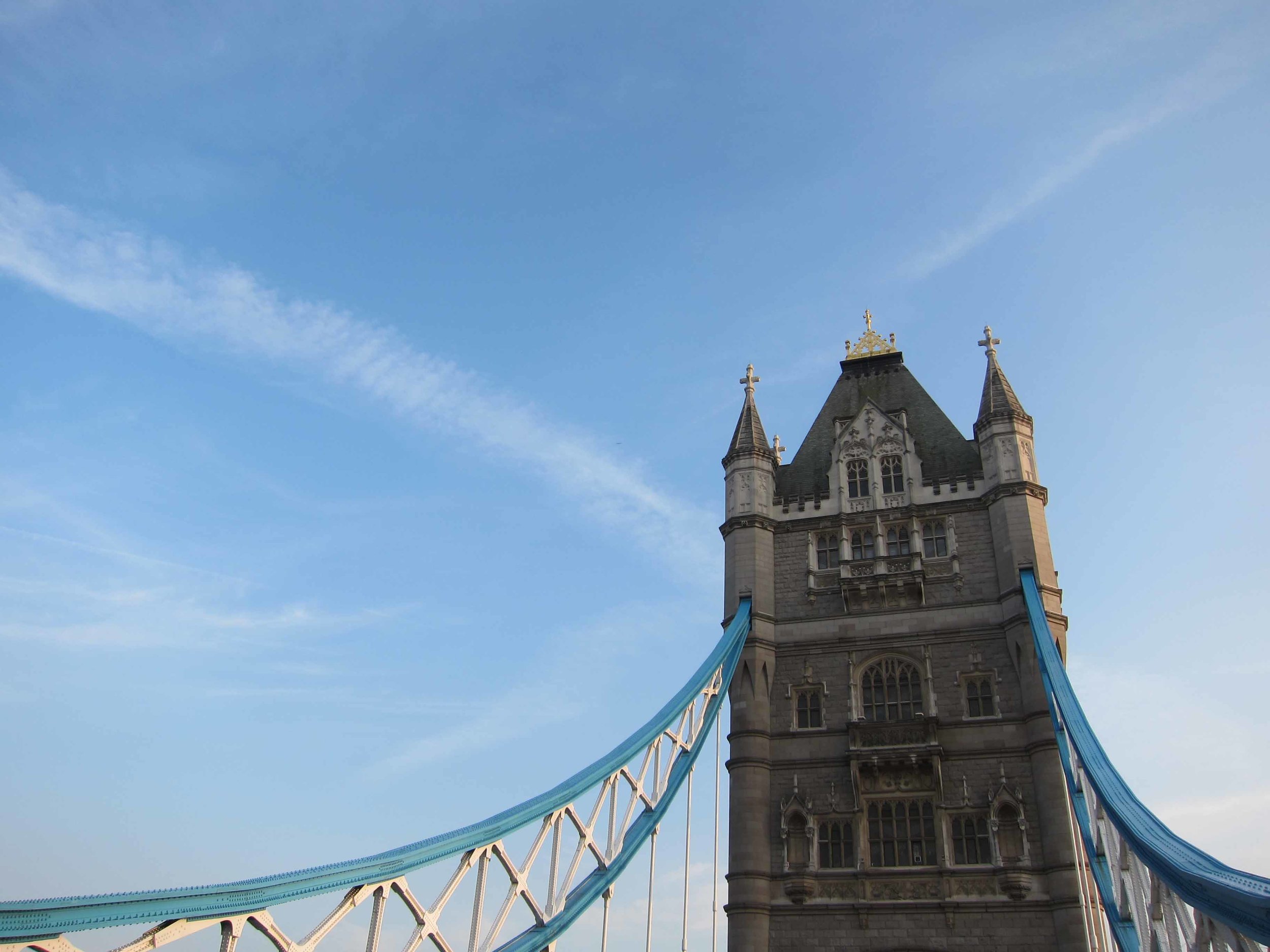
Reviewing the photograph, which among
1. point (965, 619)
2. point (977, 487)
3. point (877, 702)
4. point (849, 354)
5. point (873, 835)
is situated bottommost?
point (873, 835)

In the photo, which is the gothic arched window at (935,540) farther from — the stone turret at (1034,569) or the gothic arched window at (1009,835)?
the gothic arched window at (1009,835)

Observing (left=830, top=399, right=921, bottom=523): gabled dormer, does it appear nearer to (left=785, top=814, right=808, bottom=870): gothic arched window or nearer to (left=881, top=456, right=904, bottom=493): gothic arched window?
(left=881, top=456, right=904, bottom=493): gothic arched window

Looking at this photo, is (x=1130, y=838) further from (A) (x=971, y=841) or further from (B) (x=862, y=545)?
(B) (x=862, y=545)

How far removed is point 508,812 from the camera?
18156 mm

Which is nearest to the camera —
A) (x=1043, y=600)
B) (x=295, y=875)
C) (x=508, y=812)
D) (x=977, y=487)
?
(x=295, y=875)

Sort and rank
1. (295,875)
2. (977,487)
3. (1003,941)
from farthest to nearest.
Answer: (977,487) → (1003,941) → (295,875)

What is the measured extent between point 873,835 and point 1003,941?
3.74 metres

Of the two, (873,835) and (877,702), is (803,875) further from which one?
(877,702)

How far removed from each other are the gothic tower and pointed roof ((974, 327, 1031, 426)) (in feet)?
0.26

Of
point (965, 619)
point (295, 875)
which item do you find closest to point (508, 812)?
point (295, 875)

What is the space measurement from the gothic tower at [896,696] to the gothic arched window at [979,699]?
47mm

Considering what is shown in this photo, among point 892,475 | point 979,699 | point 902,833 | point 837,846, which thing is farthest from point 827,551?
point 837,846

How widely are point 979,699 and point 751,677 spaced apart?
5.88 m

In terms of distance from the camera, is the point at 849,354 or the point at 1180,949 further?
the point at 849,354
